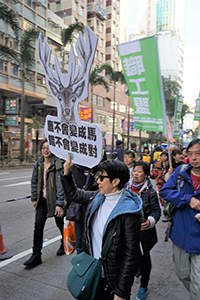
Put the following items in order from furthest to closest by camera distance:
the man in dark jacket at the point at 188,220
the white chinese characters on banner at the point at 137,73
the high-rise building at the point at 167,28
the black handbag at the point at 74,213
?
1. the high-rise building at the point at 167,28
2. the white chinese characters on banner at the point at 137,73
3. the black handbag at the point at 74,213
4. the man in dark jacket at the point at 188,220

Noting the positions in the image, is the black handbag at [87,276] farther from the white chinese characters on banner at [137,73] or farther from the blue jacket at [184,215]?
the white chinese characters on banner at [137,73]

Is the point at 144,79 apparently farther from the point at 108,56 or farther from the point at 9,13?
the point at 108,56

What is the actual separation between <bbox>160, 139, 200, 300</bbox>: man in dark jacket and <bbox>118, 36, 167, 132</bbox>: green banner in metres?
0.88

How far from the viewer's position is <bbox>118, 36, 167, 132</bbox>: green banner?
310cm

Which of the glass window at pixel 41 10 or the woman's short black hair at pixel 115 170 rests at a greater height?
the glass window at pixel 41 10

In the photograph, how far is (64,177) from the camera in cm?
215

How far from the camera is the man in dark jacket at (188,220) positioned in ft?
6.89

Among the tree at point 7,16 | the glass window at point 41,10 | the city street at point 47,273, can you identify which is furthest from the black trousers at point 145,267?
the glass window at point 41,10

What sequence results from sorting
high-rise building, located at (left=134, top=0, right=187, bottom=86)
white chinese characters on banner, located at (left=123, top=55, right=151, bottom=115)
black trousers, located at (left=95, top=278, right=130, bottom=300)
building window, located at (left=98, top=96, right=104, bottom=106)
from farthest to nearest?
high-rise building, located at (left=134, top=0, right=187, bottom=86) → building window, located at (left=98, top=96, right=104, bottom=106) → white chinese characters on banner, located at (left=123, top=55, right=151, bottom=115) → black trousers, located at (left=95, top=278, right=130, bottom=300)

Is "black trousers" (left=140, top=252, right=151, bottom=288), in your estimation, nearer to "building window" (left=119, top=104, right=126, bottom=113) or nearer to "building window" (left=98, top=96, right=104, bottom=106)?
"building window" (left=98, top=96, right=104, bottom=106)

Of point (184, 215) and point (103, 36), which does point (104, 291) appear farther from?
point (103, 36)

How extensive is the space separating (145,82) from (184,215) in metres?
1.80

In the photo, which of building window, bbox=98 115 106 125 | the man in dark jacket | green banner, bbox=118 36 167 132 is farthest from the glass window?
the man in dark jacket

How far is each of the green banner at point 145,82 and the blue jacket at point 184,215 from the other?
94 centimetres
